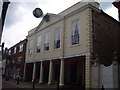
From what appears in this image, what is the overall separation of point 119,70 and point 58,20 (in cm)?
1009

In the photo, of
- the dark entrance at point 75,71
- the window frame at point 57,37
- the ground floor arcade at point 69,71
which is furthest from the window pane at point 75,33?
the dark entrance at point 75,71

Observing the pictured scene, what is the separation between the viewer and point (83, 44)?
15867 mm

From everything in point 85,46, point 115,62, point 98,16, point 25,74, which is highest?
point 98,16

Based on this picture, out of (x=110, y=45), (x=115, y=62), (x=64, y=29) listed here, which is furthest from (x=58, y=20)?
(x=115, y=62)

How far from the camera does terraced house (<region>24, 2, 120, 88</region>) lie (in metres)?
14.1

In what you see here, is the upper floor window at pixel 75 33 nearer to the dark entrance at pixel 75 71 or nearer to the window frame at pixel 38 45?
the dark entrance at pixel 75 71

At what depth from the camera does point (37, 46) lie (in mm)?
24438

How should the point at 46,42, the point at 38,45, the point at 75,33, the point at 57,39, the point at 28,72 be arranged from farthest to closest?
1. the point at 28,72
2. the point at 38,45
3. the point at 46,42
4. the point at 57,39
5. the point at 75,33

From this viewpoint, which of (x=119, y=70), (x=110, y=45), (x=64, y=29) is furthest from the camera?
(x=64, y=29)

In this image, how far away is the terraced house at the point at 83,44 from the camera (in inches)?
554

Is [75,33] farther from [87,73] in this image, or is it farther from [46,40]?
[46,40]

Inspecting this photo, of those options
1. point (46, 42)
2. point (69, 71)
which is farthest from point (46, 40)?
point (69, 71)

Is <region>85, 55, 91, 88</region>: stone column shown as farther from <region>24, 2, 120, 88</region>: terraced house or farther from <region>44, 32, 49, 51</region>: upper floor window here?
<region>44, 32, 49, 51</region>: upper floor window

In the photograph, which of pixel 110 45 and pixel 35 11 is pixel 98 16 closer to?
pixel 110 45
